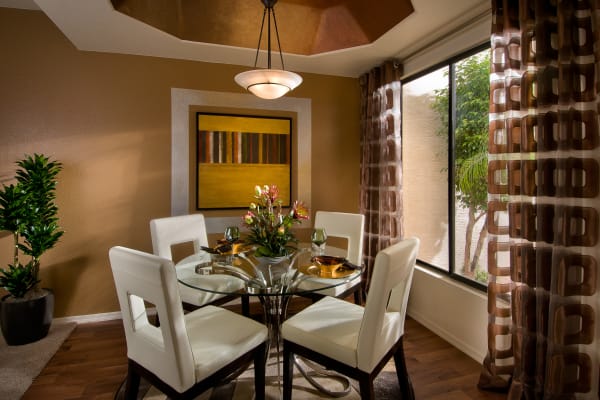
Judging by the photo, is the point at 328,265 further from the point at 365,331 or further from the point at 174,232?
the point at 174,232

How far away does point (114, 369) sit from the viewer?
2336mm

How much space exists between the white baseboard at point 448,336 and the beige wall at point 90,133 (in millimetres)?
2634

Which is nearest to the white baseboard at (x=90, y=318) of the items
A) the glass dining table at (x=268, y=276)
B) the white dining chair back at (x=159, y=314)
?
the glass dining table at (x=268, y=276)

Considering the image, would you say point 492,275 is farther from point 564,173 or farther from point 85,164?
point 85,164

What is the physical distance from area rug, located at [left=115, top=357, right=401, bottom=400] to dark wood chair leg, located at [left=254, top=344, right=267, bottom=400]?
331 millimetres

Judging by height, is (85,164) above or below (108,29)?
below

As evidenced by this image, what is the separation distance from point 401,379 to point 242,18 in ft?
9.62

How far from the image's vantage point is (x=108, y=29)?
2.63 m

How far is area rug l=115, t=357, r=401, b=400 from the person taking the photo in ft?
6.66

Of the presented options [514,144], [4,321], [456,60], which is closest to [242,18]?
[456,60]

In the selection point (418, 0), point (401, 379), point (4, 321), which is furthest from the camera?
point (4, 321)

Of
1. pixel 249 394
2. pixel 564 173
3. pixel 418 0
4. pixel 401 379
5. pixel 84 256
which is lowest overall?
pixel 249 394

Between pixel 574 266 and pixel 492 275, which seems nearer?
pixel 574 266

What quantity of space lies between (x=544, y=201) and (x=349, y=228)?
1.42 m
